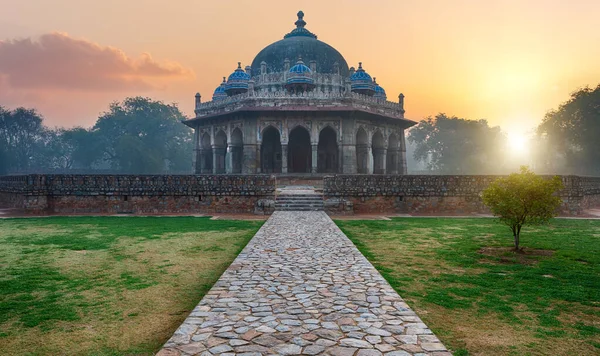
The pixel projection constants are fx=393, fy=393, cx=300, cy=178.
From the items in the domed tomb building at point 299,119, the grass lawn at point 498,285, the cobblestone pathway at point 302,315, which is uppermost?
the domed tomb building at point 299,119

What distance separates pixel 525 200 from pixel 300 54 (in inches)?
1053

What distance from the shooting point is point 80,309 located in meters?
4.50

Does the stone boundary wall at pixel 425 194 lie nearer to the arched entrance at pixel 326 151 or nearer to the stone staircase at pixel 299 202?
the stone staircase at pixel 299 202

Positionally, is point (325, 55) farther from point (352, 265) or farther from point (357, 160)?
point (352, 265)

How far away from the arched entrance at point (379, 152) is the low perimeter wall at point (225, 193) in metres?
→ 12.9

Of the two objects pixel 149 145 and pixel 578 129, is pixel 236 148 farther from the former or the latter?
pixel 578 129

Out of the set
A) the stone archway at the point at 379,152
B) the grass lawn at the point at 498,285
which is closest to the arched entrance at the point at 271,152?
the stone archway at the point at 379,152

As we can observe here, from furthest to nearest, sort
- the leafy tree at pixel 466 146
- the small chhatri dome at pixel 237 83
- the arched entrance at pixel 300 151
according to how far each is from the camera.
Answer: the leafy tree at pixel 466 146
the arched entrance at pixel 300 151
the small chhatri dome at pixel 237 83

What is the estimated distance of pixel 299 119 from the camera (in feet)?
83.0

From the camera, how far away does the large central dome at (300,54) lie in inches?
1262

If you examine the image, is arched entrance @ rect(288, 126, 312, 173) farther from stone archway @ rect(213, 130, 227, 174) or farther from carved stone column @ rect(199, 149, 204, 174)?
carved stone column @ rect(199, 149, 204, 174)

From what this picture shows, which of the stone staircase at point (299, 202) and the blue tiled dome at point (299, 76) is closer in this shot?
the stone staircase at point (299, 202)

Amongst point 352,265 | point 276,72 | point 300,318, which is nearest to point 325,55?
point 276,72

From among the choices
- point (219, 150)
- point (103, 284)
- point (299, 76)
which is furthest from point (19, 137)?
point (103, 284)
